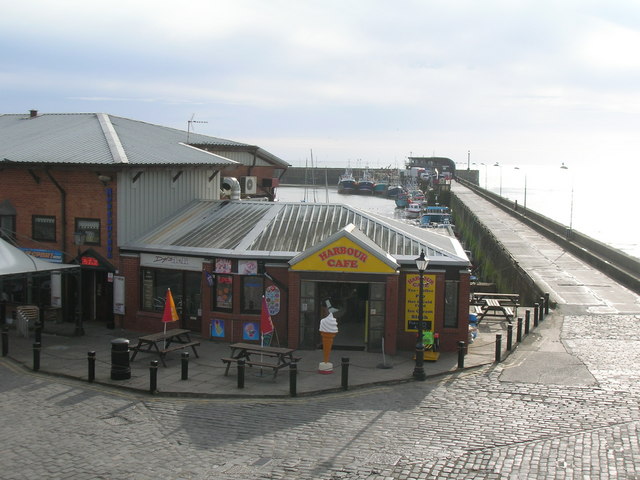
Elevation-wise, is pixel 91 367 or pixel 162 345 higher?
pixel 91 367

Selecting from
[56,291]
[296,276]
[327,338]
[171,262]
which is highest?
[171,262]

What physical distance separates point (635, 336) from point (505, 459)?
40.2 feet

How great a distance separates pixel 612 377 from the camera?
17.4 metres

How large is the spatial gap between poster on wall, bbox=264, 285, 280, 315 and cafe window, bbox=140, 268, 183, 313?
331 centimetres

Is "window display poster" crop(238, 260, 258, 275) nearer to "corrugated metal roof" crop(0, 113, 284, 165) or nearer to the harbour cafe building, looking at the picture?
the harbour cafe building

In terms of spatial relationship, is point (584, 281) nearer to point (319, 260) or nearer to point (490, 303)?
point (490, 303)

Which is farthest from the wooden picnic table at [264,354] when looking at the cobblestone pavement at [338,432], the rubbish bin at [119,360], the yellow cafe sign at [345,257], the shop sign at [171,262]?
the shop sign at [171,262]

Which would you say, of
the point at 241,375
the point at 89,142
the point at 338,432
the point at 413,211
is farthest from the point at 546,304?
the point at 413,211

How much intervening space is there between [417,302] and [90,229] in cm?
1106

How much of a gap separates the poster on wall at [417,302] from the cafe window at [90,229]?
10.4m

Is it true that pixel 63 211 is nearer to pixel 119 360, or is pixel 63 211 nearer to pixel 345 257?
pixel 119 360

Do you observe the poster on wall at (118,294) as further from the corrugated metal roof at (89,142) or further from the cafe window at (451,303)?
the cafe window at (451,303)

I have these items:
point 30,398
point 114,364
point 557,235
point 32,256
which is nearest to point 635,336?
point 114,364

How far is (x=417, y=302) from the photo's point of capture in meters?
20.1
